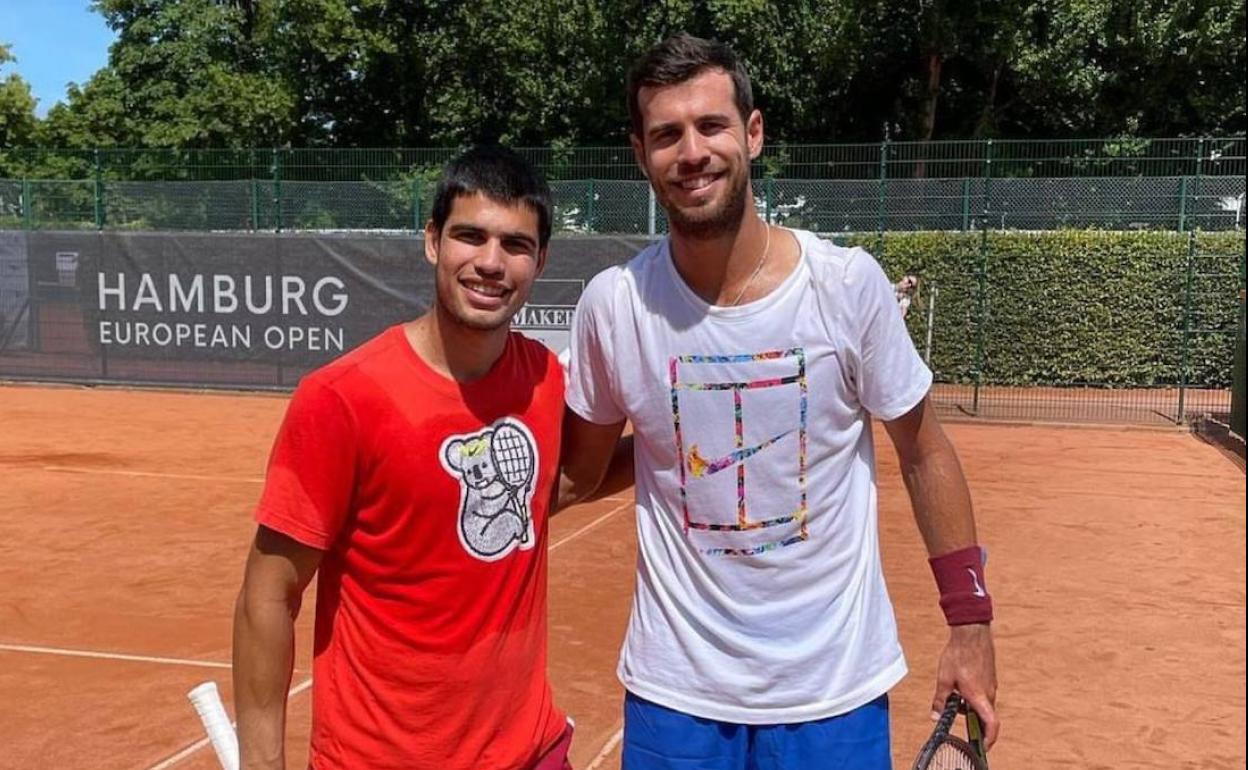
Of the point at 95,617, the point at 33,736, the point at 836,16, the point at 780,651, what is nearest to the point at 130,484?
the point at 95,617

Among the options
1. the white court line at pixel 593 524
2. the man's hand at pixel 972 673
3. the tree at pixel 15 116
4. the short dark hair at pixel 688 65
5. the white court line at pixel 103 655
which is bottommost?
the white court line at pixel 593 524

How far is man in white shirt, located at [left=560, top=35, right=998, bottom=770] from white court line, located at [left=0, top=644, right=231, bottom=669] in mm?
3644

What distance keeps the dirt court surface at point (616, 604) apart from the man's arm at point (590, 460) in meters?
1.45

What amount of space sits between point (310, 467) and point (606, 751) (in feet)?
8.74

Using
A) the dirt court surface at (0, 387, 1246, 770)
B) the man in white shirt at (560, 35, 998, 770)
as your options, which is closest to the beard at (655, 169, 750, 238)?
the man in white shirt at (560, 35, 998, 770)

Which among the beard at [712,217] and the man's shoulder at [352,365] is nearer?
the man's shoulder at [352,365]

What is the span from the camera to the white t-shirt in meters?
2.26

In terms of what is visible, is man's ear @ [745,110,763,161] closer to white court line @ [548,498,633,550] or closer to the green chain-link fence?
white court line @ [548,498,633,550]

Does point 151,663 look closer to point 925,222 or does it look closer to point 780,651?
point 780,651

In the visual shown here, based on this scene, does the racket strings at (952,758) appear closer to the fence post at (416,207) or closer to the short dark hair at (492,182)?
the short dark hair at (492,182)

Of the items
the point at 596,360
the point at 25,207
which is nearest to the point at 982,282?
the point at 25,207

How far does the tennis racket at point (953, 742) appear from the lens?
2260 millimetres

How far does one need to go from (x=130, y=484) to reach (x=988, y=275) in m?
12.1

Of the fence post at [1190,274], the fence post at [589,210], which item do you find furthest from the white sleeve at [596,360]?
the fence post at [589,210]
